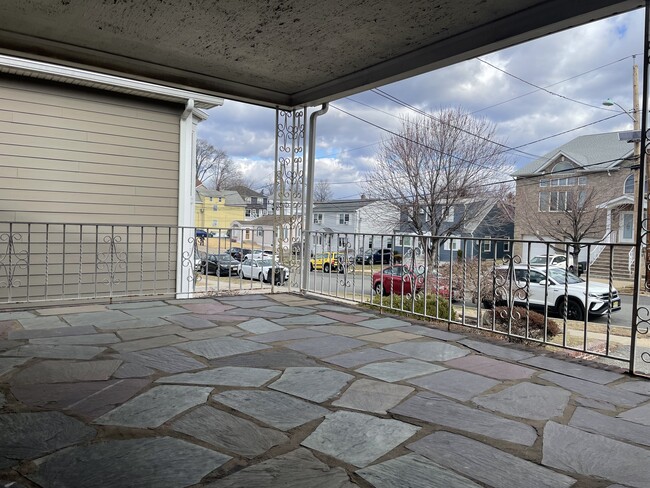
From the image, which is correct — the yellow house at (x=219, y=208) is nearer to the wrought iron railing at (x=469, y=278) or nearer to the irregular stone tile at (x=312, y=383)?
the wrought iron railing at (x=469, y=278)

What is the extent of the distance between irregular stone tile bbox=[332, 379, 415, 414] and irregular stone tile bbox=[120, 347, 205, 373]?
851 millimetres

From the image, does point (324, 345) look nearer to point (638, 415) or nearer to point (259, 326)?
point (259, 326)

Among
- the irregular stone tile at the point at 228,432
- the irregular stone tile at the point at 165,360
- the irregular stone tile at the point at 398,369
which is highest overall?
the irregular stone tile at the point at 398,369

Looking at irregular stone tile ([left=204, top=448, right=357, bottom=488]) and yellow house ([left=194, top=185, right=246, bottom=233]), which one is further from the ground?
yellow house ([left=194, top=185, right=246, bottom=233])

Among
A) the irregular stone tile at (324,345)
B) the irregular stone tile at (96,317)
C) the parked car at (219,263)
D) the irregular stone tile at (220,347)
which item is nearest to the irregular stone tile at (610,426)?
the irregular stone tile at (324,345)

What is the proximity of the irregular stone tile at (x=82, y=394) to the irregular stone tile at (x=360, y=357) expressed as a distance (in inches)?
40.5

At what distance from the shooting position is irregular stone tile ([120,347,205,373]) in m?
2.38

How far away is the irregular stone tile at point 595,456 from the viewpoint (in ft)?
4.61

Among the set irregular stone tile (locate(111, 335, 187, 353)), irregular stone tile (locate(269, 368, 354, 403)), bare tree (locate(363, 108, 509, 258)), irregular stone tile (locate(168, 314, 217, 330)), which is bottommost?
irregular stone tile (locate(111, 335, 187, 353))

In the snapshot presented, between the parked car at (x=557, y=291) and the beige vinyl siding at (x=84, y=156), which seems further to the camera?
the beige vinyl siding at (x=84, y=156)

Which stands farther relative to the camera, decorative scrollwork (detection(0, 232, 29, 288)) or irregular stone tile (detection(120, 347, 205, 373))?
decorative scrollwork (detection(0, 232, 29, 288))

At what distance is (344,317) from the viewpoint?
3969mm

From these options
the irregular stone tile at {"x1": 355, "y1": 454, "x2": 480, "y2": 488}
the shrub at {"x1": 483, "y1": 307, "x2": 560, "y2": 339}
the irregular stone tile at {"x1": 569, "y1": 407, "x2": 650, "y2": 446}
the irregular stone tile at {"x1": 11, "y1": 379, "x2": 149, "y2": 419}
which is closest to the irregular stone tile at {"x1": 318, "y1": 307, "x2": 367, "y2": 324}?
the shrub at {"x1": 483, "y1": 307, "x2": 560, "y2": 339}

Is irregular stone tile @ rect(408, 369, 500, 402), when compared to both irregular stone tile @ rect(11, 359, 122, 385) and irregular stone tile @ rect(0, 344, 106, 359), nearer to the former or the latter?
irregular stone tile @ rect(11, 359, 122, 385)
